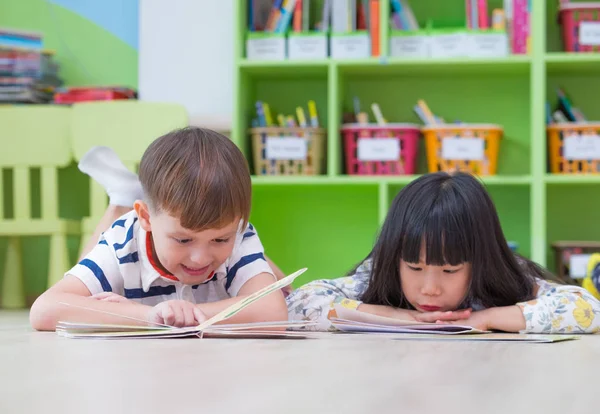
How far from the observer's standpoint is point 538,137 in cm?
260

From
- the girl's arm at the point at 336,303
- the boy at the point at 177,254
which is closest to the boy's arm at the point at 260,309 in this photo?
the boy at the point at 177,254

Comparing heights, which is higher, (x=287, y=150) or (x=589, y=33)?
(x=589, y=33)

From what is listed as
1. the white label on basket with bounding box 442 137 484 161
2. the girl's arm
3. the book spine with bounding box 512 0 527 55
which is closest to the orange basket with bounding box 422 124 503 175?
the white label on basket with bounding box 442 137 484 161

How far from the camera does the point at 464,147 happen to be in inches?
105

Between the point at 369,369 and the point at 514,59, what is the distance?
6.69 ft

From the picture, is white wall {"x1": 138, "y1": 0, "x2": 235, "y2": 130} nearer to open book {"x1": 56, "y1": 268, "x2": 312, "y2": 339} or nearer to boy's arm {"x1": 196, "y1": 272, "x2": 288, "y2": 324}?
boy's arm {"x1": 196, "y1": 272, "x2": 288, "y2": 324}

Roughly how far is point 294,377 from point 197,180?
0.59m

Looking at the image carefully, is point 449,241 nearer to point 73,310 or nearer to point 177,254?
point 177,254

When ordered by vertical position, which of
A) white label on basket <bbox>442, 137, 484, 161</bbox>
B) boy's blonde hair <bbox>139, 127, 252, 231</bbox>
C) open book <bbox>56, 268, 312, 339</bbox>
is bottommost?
open book <bbox>56, 268, 312, 339</bbox>

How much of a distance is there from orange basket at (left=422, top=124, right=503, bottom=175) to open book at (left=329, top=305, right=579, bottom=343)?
1466 mm

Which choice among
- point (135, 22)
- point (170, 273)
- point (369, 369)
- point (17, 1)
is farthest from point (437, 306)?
point (17, 1)

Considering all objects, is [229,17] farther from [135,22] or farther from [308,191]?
[308,191]

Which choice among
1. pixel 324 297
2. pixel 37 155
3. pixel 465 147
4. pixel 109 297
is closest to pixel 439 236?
pixel 324 297

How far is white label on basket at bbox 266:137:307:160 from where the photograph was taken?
2.72 metres
